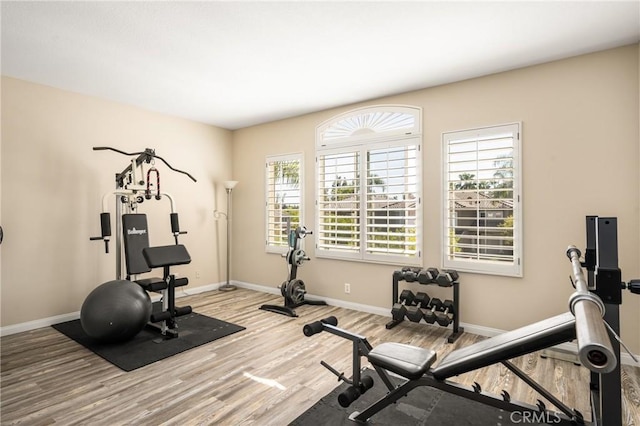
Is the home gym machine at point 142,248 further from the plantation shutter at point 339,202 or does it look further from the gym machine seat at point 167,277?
the plantation shutter at point 339,202

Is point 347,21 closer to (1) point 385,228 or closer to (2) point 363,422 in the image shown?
(1) point 385,228

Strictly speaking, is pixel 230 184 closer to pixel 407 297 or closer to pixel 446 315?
pixel 407 297

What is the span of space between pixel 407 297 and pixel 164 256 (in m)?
2.54

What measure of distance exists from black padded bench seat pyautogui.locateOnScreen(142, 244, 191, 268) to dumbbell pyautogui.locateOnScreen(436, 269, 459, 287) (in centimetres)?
258

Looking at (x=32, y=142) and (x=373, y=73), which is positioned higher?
(x=373, y=73)

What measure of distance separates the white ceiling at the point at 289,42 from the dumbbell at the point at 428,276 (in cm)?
199

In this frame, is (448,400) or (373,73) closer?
(448,400)

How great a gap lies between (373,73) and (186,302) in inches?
149

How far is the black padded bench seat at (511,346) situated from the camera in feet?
4.37

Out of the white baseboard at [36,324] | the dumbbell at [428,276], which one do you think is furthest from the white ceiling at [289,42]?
the white baseboard at [36,324]

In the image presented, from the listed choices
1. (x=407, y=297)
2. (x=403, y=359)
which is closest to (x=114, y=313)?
(x=403, y=359)

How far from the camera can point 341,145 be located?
14.4 ft

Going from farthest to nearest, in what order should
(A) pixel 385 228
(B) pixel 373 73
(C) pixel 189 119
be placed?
(C) pixel 189 119
(A) pixel 385 228
(B) pixel 373 73

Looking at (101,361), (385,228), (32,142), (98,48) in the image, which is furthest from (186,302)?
(98,48)
